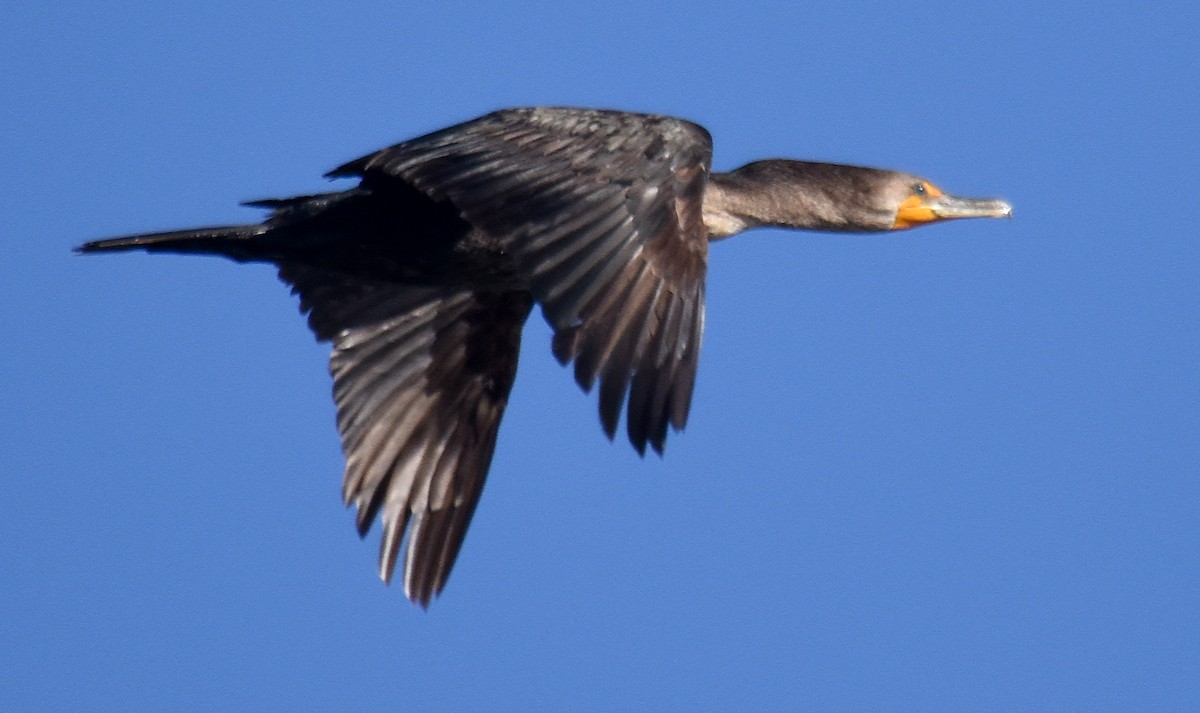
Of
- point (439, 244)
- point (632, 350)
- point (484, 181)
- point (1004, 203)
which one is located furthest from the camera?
point (1004, 203)

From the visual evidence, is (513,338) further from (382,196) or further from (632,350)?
(632,350)

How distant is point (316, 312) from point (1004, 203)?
367 cm

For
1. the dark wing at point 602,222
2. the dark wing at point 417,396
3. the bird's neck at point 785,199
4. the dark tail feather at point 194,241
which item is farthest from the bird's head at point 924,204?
the dark tail feather at point 194,241

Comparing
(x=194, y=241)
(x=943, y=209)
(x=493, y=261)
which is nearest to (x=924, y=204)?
(x=943, y=209)

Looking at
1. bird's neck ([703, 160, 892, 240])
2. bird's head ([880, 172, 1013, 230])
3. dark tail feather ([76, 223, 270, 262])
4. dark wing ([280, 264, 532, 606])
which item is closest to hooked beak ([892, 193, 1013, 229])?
bird's head ([880, 172, 1013, 230])

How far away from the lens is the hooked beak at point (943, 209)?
10.8m

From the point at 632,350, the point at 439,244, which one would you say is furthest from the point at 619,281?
the point at 439,244

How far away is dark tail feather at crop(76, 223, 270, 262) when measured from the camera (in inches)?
405

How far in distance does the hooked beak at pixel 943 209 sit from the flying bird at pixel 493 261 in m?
0.01

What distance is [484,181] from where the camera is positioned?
8.90m

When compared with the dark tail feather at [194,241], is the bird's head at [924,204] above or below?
above

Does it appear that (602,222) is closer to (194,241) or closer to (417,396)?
(194,241)

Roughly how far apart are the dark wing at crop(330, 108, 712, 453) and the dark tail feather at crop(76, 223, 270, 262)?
981mm

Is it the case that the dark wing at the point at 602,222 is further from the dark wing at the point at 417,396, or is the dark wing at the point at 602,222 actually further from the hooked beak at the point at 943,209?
the hooked beak at the point at 943,209
